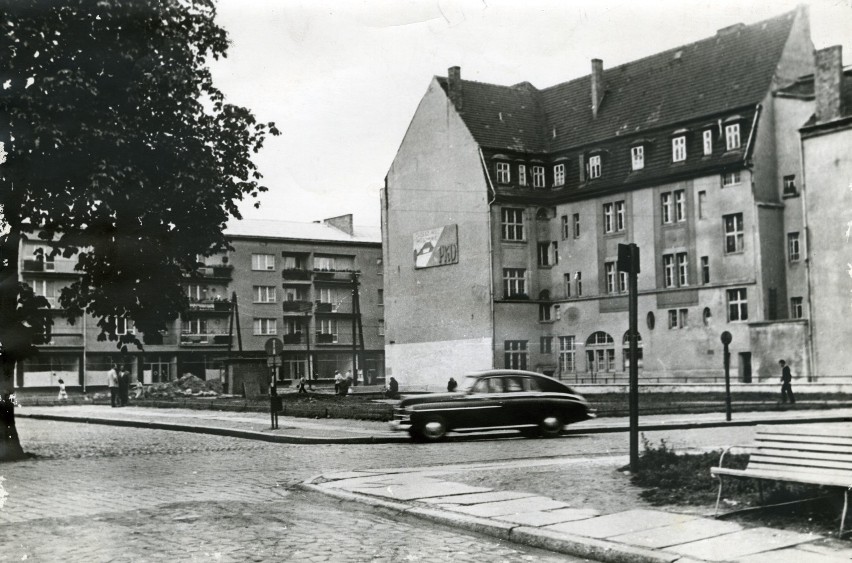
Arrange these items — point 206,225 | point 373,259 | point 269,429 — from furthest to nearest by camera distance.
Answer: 1. point 373,259
2. point 269,429
3. point 206,225

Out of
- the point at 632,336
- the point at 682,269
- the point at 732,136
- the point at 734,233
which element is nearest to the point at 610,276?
the point at 682,269

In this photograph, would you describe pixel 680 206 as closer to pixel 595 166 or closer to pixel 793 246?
pixel 793 246

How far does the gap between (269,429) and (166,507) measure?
43.0 ft

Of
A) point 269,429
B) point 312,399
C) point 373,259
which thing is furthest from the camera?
point 373,259

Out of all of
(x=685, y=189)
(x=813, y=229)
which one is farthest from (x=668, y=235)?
(x=813, y=229)

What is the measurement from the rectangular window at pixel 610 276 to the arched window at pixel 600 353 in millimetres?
2597

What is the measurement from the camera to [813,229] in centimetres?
4341

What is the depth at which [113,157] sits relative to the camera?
1591 cm

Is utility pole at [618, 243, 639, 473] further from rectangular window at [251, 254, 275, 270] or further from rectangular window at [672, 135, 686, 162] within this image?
rectangular window at [251, 254, 275, 270]

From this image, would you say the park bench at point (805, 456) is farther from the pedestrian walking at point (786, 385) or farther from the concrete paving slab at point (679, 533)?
the pedestrian walking at point (786, 385)

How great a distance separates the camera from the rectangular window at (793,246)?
48.1 metres

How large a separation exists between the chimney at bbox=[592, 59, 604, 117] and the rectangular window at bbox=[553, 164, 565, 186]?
3.80 meters

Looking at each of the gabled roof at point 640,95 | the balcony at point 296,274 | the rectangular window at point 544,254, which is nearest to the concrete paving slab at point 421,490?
the gabled roof at point 640,95

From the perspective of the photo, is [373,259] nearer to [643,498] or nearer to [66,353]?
[66,353]
